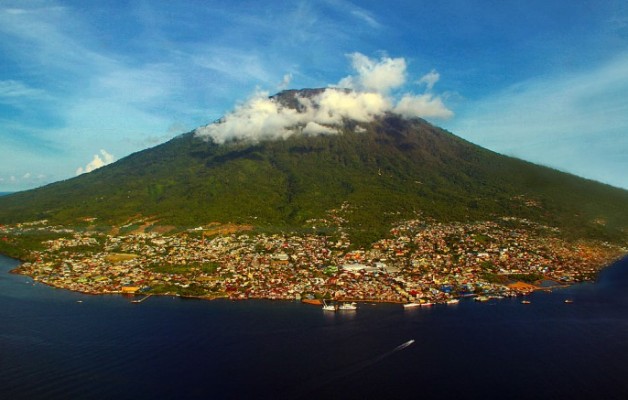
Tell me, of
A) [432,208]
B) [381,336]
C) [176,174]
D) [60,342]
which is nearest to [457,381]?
[381,336]

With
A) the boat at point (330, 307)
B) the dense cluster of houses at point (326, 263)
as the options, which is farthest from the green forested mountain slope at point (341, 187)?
the boat at point (330, 307)

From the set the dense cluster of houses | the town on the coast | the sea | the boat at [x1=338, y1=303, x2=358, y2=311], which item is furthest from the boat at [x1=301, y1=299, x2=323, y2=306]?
the boat at [x1=338, y1=303, x2=358, y2=311]

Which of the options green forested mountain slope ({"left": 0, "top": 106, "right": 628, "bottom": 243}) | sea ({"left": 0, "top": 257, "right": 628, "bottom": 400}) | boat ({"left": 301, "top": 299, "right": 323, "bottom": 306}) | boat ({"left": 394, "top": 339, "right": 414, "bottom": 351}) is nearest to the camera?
sea ({"left": 0, "top": 257, "right": 628, "bottom": 400})

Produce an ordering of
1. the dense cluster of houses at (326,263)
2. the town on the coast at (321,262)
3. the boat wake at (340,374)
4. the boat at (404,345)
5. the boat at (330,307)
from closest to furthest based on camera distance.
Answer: the boat wake at (340,374) < the boat at (404,345) < the boat at (330,307) < the town on the coast at (321,262) < the dense cluster of houses at (326,263)

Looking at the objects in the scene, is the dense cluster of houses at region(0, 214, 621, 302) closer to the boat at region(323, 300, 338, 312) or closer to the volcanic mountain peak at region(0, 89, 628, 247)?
the boat at region(323, 300, 338, 312)

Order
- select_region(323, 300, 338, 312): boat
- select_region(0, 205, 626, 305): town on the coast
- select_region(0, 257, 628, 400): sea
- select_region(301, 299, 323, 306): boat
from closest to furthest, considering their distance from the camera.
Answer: select_region(0, 257, 628, 400): sea
select_region(323, 300, 338, 312): boat
select_region(301, 299, 323, 306): boat
select_region(0, 205, 626, 305): town on the coast

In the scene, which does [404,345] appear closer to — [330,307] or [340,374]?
[340,374]

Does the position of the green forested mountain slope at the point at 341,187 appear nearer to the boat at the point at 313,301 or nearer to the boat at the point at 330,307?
the boat at the point at 313,301
